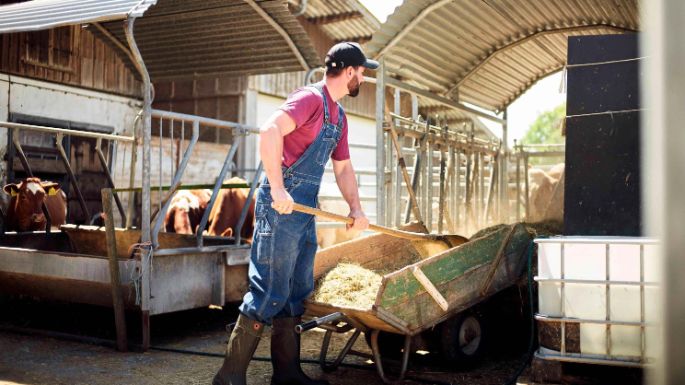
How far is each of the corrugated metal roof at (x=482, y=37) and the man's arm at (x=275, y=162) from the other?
11.1 feet

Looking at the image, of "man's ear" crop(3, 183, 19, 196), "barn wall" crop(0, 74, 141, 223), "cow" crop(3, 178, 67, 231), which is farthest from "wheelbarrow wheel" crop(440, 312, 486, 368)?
"barn wall" crop(0, 74, 141, 223)

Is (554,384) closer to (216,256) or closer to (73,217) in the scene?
(216,256)

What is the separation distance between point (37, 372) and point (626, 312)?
3.91m

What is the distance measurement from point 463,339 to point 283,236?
5.83 ft

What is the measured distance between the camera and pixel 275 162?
360cm

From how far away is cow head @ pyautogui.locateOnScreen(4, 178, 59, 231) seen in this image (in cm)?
765

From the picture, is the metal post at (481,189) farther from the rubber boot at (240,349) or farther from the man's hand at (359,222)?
the rubber boot at (240,349)

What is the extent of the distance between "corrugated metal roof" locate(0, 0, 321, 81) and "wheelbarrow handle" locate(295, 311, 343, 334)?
3231 mm

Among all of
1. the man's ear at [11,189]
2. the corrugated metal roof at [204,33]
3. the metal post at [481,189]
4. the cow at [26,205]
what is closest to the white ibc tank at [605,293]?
the corrugated metal roof at [204,33]

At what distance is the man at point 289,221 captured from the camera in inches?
148

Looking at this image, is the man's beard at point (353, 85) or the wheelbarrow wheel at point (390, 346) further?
the wheelbarrow wheel at point (390, 346)

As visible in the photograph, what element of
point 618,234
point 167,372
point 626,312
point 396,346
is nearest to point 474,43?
point 618,234

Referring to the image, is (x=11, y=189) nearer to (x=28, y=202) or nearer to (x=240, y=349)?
(x=28, y=202)

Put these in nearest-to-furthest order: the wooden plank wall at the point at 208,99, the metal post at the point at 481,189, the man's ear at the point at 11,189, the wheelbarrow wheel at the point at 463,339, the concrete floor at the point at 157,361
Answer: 1. the concrete floor at the point at 157,361
2. the wheelbarrow wheel at the point at 463,339
3. the man's ear at the point at 11,189
4. the metal post at the point at 481,189
5. the wooden plank wall at the point at 208,99
